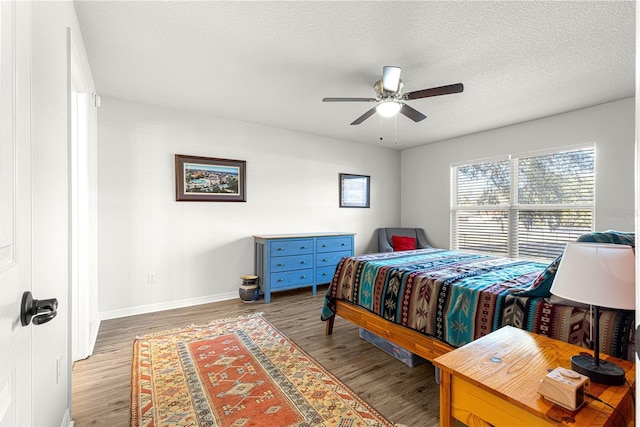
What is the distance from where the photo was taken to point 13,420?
0.68 meters

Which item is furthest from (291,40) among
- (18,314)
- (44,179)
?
(18,314)

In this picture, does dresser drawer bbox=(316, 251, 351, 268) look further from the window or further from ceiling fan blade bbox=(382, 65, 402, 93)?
ceiling fan blade bbox=(382, 65, 402, 93)

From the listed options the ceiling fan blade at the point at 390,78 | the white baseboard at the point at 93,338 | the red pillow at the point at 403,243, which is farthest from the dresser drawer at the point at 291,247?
the ceiling fan blade at the point at 390,78

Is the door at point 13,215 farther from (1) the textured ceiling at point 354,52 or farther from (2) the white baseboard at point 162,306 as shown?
(2) the white baseboard at point 162,306

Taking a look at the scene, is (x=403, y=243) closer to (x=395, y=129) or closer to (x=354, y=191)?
Result: (x=354, y=191)

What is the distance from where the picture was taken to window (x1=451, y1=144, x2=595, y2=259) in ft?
12.1

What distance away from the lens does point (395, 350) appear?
2.39m

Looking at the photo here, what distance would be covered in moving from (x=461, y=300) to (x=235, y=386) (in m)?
1.59

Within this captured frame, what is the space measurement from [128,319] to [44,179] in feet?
8.52

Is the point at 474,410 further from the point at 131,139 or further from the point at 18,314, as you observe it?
the point at 131,139

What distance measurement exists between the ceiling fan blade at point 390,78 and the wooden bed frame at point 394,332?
189 centimetres

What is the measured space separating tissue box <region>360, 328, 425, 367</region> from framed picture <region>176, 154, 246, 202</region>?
2503 millimetres

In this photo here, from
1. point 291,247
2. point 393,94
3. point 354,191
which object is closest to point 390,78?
point 393,94

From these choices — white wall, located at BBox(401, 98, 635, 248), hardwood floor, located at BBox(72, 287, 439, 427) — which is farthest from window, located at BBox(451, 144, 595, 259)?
hardwood floor, located at BBox(72, 287, 439, 427)
